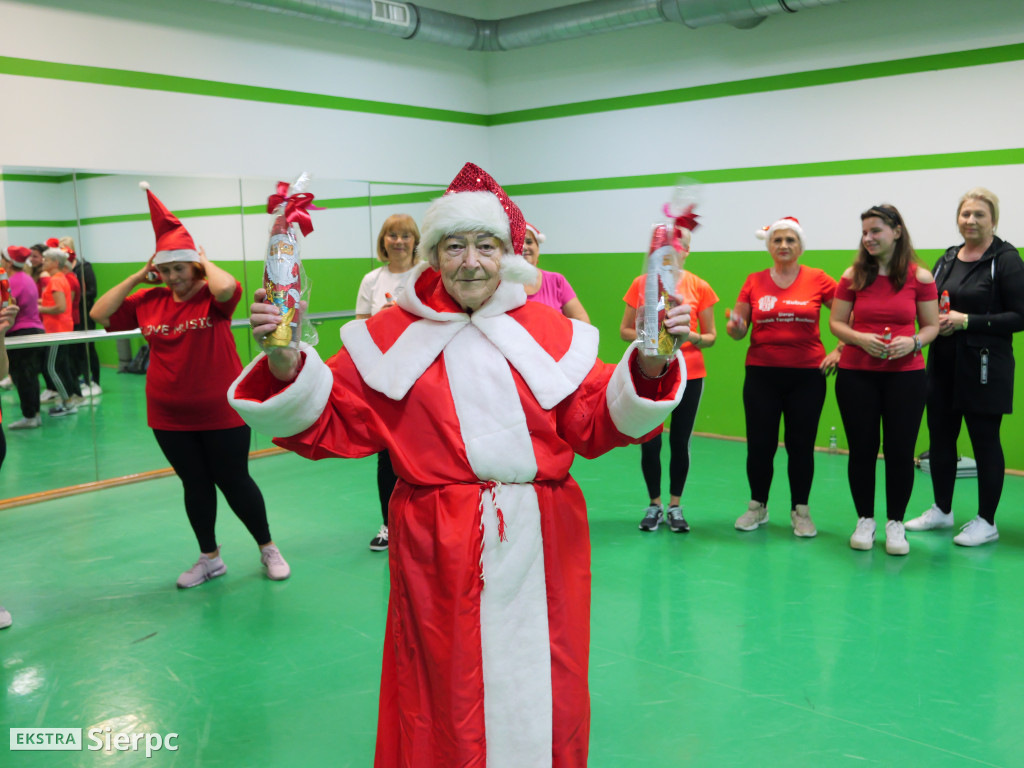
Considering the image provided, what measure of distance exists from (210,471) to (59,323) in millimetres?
2262

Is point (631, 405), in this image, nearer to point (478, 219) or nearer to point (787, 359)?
point (478, 219)

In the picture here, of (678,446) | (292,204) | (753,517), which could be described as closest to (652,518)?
(678,446)

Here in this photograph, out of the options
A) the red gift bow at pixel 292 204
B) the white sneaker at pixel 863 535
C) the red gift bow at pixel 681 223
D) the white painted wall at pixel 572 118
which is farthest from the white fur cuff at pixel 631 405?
the white painted wall at pixel 572 118

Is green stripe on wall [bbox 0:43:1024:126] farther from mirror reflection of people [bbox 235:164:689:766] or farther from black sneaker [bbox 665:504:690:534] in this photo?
mirror reflection of people [bbox 235:164:689:766]

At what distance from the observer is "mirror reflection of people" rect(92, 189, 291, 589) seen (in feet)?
12.1

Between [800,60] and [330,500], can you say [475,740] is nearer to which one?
[330,500]

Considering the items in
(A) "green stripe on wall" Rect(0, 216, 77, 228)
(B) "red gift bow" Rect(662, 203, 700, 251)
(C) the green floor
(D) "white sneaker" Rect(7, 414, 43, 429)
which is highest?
(A) "green stripe on wall" Rect(0, 216, 77, 228)

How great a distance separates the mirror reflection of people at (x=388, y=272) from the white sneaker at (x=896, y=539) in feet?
8.10

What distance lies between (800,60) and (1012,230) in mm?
1971

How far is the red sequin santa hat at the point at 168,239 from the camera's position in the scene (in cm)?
362

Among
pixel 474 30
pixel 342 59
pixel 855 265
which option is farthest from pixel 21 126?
pixel 855 265

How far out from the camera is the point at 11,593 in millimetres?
3992

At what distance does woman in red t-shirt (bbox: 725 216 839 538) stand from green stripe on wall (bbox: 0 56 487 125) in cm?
428

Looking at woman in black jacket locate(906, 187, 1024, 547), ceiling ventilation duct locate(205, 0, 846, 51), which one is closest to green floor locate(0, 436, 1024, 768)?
woman in black jacket locate(906, 187, 1024, 547)
